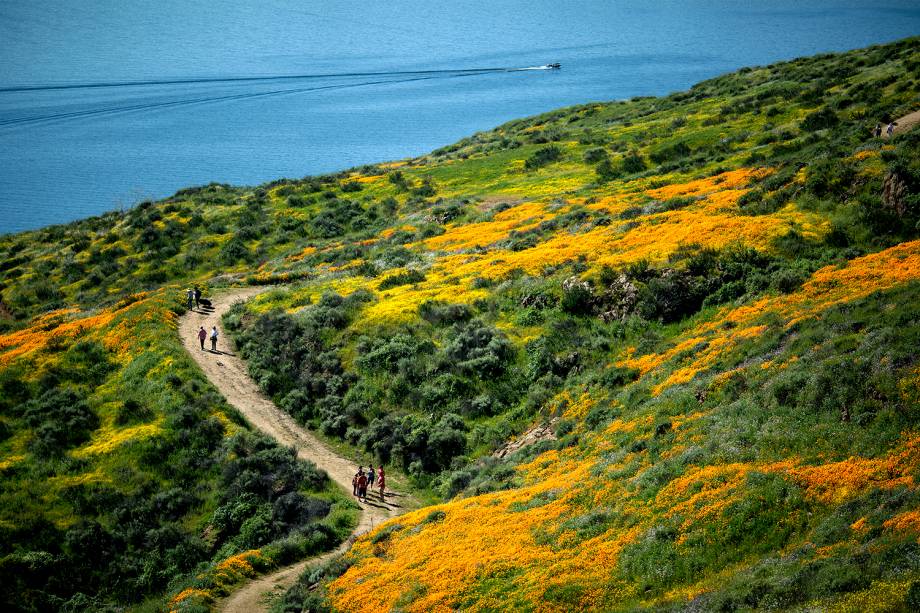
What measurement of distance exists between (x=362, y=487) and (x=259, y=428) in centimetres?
827

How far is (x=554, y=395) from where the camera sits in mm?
32625

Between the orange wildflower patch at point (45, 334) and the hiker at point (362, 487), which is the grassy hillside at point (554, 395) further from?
the hiker at point (362, 487)

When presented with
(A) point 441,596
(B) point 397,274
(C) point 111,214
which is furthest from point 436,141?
(A) point 441,596

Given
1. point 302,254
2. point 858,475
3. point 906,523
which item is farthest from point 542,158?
point 906,523

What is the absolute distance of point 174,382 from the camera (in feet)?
122

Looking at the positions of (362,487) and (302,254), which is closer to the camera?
(362,487)

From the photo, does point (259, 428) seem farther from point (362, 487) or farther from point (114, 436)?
point (362, 487)

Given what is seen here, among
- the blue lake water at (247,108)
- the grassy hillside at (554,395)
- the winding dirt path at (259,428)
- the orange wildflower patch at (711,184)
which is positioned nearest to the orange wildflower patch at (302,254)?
the grassy hillside at (554,395)

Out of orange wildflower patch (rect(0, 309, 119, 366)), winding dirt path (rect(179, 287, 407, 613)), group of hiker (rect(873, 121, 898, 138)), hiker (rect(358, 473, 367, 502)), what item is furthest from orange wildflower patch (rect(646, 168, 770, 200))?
orange wildflower patch (rect(0, 309, 119, 366))

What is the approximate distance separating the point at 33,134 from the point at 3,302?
300ft

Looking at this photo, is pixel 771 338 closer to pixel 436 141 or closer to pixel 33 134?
pixel 436 141

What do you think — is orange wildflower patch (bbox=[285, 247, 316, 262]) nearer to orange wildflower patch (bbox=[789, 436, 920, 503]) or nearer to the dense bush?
the dense bush

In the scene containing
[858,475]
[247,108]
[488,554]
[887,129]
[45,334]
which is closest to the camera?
[858,475]

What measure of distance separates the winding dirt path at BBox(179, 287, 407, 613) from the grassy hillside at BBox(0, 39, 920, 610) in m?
0.85
